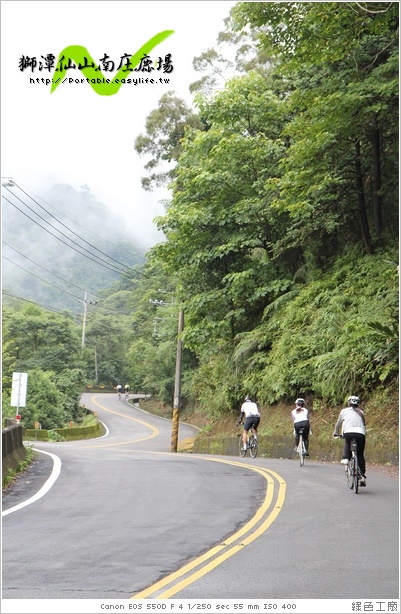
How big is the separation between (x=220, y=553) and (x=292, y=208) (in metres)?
16.5

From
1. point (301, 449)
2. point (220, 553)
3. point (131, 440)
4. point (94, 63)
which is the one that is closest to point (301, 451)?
point (301, 449)

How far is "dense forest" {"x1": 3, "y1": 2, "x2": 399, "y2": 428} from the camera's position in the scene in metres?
20.3

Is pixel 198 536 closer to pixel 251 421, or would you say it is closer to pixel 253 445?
pixel 251 421

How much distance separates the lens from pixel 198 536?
9.63 meters

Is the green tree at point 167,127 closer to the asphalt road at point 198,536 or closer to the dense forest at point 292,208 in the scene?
the dense forest at point 292,208

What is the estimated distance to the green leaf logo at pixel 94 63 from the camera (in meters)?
9.37

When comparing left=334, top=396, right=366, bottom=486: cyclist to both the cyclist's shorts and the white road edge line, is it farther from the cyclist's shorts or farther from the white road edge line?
the cyclist's shorts

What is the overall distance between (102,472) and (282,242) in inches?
599

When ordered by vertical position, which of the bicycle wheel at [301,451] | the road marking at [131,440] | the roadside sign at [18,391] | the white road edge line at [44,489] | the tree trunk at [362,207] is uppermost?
the tree trunk at [362,207]

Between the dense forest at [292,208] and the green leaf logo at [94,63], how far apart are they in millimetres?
8072

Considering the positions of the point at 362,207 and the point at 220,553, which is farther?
the point at 362,207

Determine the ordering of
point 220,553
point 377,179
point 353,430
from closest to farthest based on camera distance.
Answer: point 220,553
point 353,430
point 377,179

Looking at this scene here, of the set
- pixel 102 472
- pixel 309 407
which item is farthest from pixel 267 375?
pixel 102 472

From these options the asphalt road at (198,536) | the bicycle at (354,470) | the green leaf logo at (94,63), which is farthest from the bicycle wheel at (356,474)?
the green leaf logo at (94,63)
